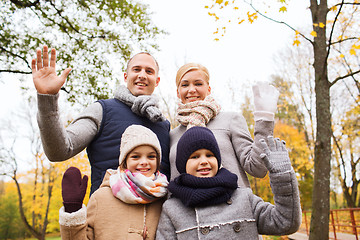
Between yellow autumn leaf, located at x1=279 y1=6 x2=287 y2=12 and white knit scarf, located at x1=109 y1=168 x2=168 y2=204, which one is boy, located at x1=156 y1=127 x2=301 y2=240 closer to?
white knit scarf, located at x1=109 y1=168 x2=168 y2=204

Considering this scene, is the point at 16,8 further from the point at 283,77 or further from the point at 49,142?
the point at 283,77

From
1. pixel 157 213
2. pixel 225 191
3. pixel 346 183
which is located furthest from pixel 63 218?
pixel 346 183

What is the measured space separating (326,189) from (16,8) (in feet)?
33.2

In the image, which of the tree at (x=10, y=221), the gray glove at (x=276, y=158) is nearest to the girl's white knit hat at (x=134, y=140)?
the gray glove at (x=276, y=158)

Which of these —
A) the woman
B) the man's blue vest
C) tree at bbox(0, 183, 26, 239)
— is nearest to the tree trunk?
the woman

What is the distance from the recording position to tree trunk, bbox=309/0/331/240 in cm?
619

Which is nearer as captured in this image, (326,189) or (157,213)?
(157,213)

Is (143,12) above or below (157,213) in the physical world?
above

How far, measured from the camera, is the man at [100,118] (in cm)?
183

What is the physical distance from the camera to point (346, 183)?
63.3ft

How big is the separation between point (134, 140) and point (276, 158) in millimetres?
1079

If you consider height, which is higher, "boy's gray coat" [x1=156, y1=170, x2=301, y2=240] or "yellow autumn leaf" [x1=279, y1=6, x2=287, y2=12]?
"yellow autumn leaf" [x1=279, y1=6, x2=287, y2=12]

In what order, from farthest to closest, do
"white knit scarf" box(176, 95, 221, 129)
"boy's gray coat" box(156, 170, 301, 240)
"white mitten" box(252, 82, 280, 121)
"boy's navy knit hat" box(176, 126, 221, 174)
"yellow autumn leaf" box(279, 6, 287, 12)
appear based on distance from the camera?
"yellow autumn leaf" box(279, 6, 287, 12)
"white knit scarf" box(176, 95, 221, 129)
"boy's navy knit hat" box(176, 126, 221, 174)
"white mitten" box(252, 82, 280, 121)
"boy's gray coat" box(156, 170, 301, 240)

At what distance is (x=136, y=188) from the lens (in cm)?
198
